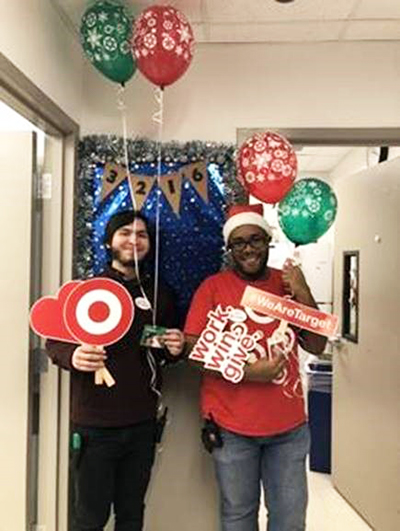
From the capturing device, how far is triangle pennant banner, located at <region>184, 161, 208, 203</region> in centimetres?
243

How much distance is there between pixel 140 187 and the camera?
2418 millimetres

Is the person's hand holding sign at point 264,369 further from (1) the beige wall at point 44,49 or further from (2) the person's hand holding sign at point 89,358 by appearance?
(1) the beige wall at point 44,49

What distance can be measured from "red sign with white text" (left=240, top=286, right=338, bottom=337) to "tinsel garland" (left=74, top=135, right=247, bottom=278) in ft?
2.11

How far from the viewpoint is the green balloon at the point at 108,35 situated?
6.44 ft

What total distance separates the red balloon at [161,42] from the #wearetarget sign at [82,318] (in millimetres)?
762

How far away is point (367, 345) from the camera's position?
3.15 metres

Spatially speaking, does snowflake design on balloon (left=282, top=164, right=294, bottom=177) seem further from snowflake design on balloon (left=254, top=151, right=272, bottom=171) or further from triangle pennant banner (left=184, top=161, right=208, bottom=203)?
triangle pennant banner (left=184, top=161, right=208, bottom=203)

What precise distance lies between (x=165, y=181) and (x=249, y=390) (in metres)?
0.96

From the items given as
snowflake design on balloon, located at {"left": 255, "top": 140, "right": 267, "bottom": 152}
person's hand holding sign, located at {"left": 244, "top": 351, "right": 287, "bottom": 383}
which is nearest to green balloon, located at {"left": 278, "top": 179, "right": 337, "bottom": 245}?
snowflake design on balloon, located at {"left": 255, "top": 140, "right": 267, "bottom": 152}

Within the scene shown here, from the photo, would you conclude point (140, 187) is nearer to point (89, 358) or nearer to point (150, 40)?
point (150, 40)

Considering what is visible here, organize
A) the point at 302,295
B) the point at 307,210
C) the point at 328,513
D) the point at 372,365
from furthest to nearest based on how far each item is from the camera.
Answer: the point at 328,513 < the point at 372,365 < the point at 307,210 < the point at 302,295

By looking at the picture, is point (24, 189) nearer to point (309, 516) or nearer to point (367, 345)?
point (367, 345)

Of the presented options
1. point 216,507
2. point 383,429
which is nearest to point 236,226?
point 216,507

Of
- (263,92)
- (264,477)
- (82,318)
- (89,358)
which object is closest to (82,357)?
(89,358)
